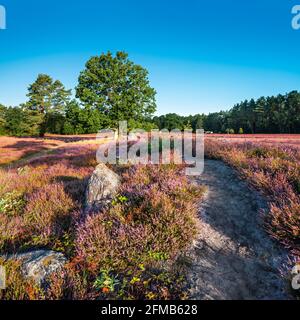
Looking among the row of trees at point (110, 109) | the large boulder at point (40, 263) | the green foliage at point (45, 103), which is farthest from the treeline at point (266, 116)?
the large boulder at point (40, 263)

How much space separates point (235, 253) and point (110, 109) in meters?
23.5

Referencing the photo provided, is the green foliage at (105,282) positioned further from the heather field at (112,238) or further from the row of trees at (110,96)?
the row of trees at (110,96)

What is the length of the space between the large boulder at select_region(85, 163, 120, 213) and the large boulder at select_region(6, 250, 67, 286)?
4.44ft

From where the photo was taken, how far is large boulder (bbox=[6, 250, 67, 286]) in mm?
3027

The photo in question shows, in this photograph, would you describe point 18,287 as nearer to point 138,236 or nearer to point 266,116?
point 138,236

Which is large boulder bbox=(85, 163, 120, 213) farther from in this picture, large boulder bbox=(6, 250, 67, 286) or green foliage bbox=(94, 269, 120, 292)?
green foliage bbox=(94, 269, 120, 292)

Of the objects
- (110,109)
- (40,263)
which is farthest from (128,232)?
(110,109)

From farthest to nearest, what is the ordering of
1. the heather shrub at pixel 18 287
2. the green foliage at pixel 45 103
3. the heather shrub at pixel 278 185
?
1. the green foliage at pixel 45 103
2. the heather shrub at pixel 278 185
3. the heather shrub at pixel 18 287

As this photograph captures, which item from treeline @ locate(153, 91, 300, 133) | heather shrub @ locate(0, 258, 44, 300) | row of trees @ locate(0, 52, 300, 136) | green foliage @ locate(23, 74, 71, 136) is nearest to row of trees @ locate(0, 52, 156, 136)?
row of trees @ locate(0, 52, 300, 136)

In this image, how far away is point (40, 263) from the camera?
3.16m

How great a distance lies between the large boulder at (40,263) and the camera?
303 cm

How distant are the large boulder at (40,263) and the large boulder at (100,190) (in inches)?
53.3

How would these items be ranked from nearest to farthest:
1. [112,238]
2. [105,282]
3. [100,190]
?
[105,282] → [112,238] → [100,190]

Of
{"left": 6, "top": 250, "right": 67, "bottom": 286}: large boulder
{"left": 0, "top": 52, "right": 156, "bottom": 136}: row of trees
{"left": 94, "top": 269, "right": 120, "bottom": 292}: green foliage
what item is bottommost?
{"left": 94, "top": 269, "right": 120, "bottom": 292}: green foliage
